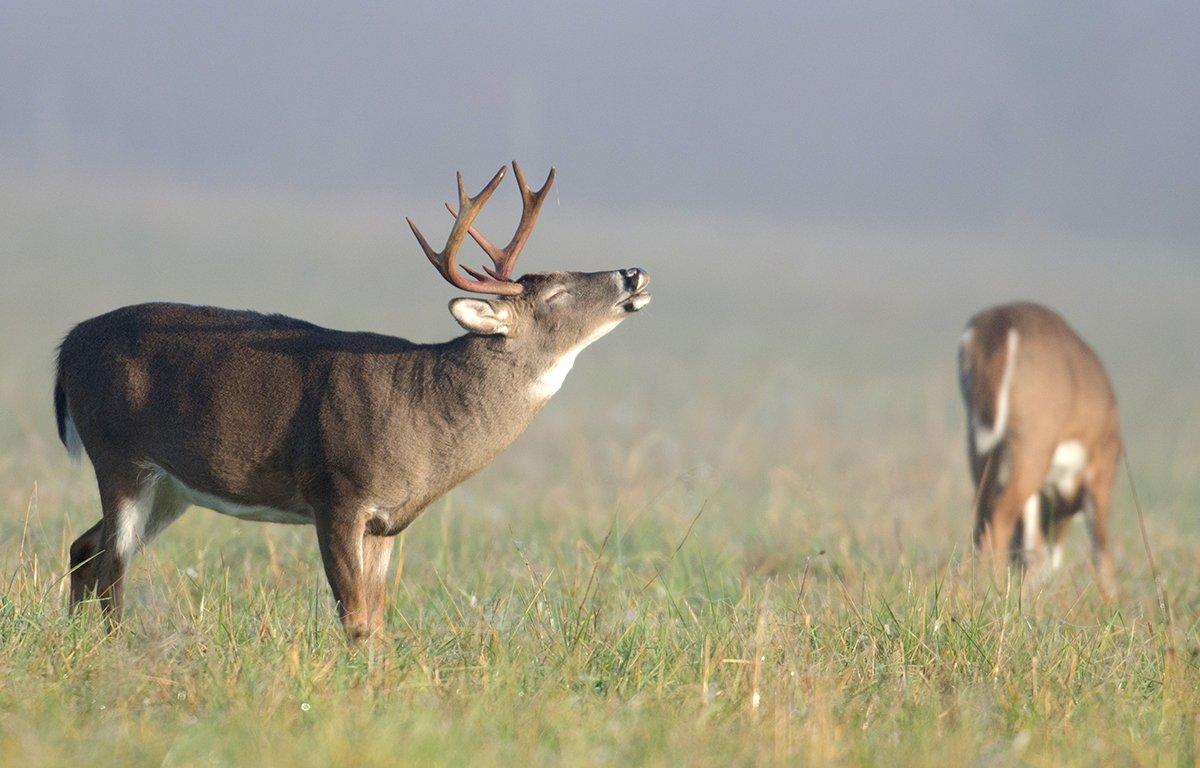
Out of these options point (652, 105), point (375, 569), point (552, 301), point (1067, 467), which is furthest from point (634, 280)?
point (652, 105)

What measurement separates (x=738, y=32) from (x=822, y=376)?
105 meters

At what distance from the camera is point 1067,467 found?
31.5 feet

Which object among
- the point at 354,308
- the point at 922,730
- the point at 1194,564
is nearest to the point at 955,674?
the point at 922,730

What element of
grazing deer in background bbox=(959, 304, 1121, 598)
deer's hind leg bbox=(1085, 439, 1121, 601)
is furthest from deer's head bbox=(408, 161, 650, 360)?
deer's hind leg bbox=(1085, 439, 1121, 601)

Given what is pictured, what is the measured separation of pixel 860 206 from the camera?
2847 inches

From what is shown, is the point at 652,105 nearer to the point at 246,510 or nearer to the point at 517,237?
the point at 517,237

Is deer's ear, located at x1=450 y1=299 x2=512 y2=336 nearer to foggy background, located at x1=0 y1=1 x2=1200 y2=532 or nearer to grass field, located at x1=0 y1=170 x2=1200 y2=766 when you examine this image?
grass field, located at x1=0 y1=170 x2=1200 y2=766

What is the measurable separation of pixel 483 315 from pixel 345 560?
1.00 meters

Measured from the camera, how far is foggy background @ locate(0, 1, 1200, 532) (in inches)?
829

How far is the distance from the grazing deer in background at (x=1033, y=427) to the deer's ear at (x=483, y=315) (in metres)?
3.87

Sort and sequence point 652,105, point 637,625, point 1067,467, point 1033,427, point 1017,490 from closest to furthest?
point 637,625 → point 1017,490 → point 1033,427 → point 1067,467 → point 652,105

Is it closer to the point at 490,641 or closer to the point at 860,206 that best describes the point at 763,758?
the point at 490,641

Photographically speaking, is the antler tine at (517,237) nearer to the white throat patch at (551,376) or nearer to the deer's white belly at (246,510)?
the white throat patch at (551,376)

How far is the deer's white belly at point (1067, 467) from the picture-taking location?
9484 millimetres
